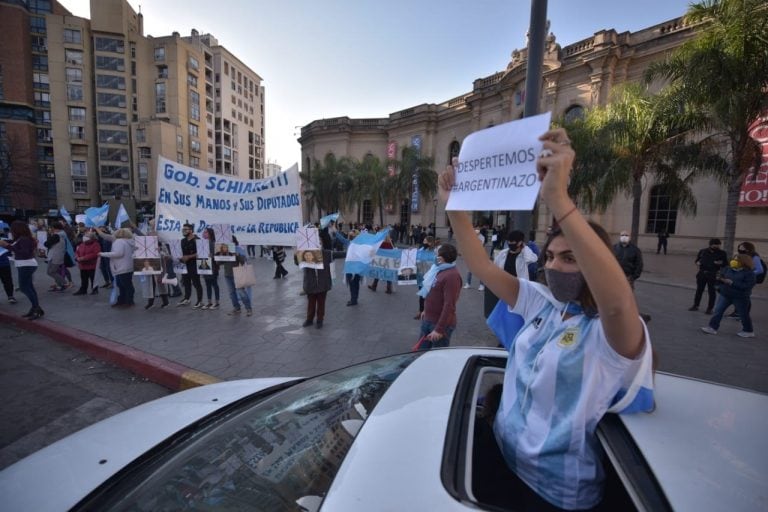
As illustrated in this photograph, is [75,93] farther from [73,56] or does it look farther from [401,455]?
[401,455]

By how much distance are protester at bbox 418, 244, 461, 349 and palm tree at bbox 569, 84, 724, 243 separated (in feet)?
37.4

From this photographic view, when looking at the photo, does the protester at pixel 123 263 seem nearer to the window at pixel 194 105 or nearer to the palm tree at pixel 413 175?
the palm tree at pixel 413 175

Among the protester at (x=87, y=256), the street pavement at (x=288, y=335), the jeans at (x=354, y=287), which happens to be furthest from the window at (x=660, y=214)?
the protester at (x=87, y=256)

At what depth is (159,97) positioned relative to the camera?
174 ft

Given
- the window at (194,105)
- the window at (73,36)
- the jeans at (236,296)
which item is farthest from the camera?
the window at (194,105)

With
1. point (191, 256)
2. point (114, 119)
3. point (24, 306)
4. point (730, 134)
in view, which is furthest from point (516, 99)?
point (114, 119)

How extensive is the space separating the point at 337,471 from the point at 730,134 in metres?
13.7

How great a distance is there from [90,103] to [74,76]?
3.75 metres

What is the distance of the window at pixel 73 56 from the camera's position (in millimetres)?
48469

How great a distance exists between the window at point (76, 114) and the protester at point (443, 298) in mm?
65884

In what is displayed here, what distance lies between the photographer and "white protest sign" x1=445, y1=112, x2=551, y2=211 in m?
1.39

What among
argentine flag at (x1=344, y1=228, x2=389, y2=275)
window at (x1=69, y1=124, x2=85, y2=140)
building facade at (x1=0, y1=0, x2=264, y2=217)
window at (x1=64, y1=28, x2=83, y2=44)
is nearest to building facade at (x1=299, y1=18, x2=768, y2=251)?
argentine flag at (x1=344, y1=228, x2=389, y2=275)

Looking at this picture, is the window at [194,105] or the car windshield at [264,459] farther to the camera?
the window at [194,105]

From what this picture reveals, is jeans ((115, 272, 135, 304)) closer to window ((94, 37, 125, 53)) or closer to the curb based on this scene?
the curb
